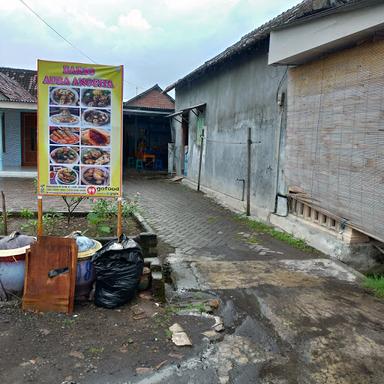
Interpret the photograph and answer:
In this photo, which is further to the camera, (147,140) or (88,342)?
(147,140)

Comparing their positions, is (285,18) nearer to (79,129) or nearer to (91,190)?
(79,129)

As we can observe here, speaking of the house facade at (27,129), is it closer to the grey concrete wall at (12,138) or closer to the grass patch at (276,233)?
the grey concrete wall at (12,138)

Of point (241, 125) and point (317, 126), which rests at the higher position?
point (241, 125)

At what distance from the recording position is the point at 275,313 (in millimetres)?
4250

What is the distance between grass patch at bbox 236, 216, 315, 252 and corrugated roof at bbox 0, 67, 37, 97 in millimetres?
15320

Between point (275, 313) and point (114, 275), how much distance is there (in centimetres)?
181

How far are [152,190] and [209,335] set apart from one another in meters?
10.5

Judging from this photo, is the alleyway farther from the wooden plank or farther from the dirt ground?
the wooden plank

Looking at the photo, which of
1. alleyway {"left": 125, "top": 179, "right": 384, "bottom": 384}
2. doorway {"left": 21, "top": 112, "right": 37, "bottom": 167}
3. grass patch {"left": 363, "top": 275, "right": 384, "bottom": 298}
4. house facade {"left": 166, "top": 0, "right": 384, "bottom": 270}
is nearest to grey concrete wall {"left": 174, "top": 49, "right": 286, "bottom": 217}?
house facade {"left": 166, "top": 0, "right": 384, "bottom": 270}

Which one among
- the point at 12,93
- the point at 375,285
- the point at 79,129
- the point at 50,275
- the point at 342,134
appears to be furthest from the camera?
the point at 12,93

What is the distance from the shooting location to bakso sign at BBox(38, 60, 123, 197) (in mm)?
4539

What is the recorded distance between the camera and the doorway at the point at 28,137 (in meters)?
17.3

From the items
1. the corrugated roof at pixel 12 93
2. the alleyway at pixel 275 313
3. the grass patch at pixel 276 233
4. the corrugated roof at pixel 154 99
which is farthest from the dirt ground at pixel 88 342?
the corrugated roof at pixel 154 99

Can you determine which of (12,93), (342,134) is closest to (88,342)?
(342,134)
